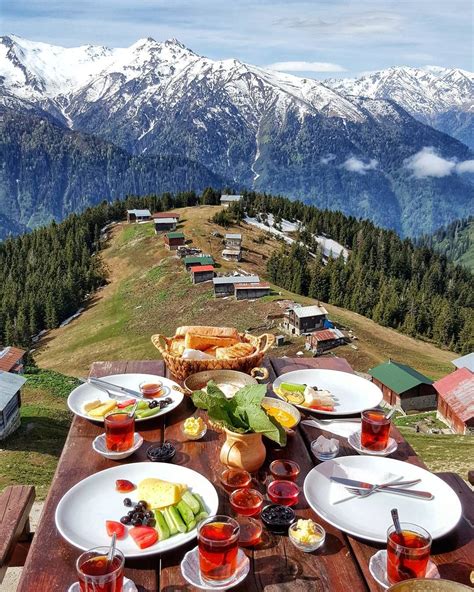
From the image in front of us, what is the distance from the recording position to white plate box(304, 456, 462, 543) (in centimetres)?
378

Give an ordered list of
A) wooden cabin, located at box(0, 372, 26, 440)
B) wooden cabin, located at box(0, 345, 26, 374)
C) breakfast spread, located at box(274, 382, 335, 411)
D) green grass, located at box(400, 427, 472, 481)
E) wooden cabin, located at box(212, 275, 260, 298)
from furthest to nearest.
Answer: wooden cabin, located at box(212, 275, 260, 298)
wooden cabin, located at box(0, 345, 26, 374)
wooden cabin, located at box(0, 372, 26, 440)
green grass, located at box(400, 427, 472, 481)
breakfast spread, located at box(274, 382, 335, 411)

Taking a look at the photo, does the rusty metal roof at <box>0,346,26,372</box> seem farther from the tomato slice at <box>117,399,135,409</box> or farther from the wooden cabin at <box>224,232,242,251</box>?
the wooden cabin at <box>224,232,242,251</box>

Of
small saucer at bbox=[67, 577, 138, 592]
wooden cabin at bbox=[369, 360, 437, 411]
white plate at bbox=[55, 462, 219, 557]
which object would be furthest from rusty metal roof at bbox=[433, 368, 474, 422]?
small saucer at bbox=[67, 577, 138, 592]

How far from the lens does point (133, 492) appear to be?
4.16 m

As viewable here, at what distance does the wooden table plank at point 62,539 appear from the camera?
3.24m

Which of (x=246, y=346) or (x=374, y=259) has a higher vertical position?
(x=246, y=346)

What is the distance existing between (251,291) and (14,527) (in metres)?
71.4

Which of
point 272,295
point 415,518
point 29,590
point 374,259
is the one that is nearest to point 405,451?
point 415,518

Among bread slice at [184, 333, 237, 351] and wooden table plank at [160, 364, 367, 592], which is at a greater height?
bread slice at [184, 333, 237, 351]

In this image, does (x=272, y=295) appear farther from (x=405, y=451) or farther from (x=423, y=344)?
(x=405, y=451)

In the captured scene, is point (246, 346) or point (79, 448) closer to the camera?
point (79, 448)

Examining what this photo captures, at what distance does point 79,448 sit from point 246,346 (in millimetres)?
2320

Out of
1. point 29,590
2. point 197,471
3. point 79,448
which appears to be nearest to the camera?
point 29,590

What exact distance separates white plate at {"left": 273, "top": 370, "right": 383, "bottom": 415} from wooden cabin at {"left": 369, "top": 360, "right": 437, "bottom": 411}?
159ft
